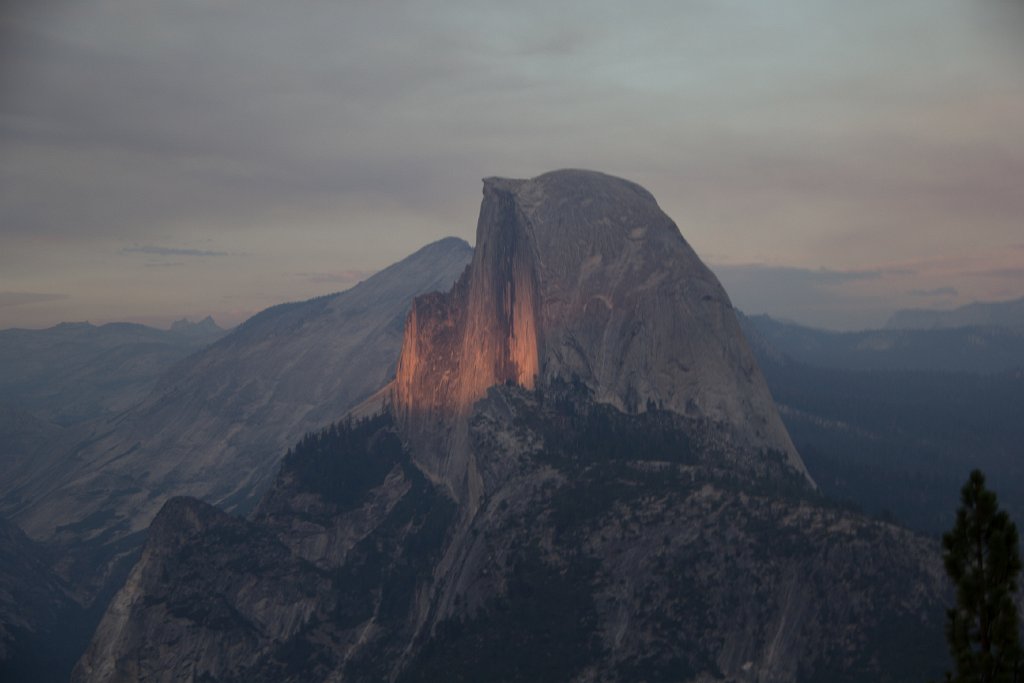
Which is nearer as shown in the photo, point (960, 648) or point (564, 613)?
point (960, 648)

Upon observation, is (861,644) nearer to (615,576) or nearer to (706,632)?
(706,632)

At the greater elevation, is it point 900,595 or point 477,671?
point 900,595

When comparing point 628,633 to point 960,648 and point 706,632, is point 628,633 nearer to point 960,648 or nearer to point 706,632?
point 706,632

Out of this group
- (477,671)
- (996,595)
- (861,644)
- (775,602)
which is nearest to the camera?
(996,595)

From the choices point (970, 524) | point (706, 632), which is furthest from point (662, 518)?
point (970, 524)

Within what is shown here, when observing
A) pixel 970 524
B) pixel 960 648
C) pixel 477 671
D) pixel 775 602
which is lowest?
pixel 477 671

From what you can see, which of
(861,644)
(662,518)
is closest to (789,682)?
(861,644)

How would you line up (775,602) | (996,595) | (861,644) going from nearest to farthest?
→ (996,595), (861,644), (775,602)
